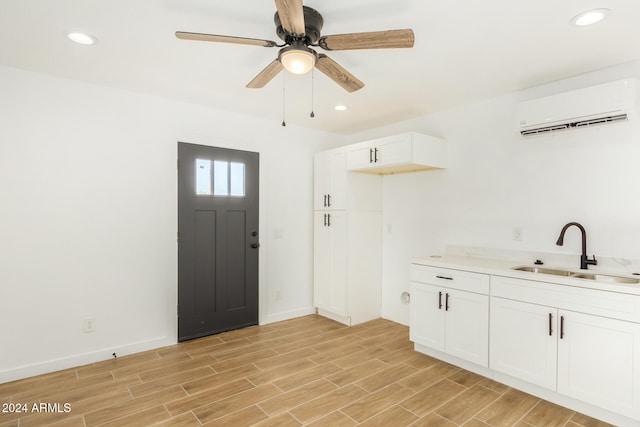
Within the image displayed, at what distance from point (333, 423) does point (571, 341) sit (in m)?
1.73

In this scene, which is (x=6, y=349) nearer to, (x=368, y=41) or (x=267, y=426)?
(x=267, y=426)

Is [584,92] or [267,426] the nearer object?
[267,426]

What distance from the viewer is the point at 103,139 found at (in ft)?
10.2

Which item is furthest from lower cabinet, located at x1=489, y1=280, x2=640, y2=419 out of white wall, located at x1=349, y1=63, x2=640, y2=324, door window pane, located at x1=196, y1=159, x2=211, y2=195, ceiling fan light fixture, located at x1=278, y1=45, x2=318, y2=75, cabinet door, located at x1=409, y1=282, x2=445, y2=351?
door window pane, located at x1=196, y1=159, x2=211, y2=195

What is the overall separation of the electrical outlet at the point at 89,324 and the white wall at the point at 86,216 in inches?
1.3

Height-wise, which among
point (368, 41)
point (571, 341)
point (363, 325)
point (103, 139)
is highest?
point (368, 41)

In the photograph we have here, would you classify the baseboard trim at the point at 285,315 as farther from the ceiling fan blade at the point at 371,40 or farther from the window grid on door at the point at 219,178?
the ceiling fan blade at the point at 371,40

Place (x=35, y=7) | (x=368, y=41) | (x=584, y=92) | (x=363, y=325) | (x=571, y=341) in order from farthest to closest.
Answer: (x=363, y=325) → (x=584, y=92) → (x=571, y=341) → (x=35, y=7) → (x=368, y=41)

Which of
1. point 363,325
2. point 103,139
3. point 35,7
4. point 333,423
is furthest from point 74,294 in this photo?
point 363,325

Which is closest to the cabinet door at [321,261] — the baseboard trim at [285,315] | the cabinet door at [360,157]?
the baseboard trim at [285,315]

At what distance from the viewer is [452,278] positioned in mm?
2990

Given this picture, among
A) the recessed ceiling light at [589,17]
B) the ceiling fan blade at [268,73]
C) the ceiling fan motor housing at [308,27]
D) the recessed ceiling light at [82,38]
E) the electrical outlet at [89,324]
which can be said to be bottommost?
the electrical outlet at [89,324]

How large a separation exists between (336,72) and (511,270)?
2021 mm

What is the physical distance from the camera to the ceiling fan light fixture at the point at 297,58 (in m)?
1.80
